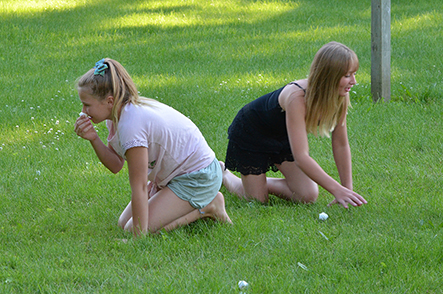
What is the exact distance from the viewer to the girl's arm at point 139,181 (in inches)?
121

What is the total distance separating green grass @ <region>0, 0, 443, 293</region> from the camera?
280 centimetres

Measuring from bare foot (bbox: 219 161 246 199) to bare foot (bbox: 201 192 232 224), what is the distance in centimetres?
58

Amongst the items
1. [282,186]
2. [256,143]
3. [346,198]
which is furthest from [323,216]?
[256,143]

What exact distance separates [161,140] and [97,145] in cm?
45

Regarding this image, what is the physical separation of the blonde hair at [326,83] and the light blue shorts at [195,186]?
31.4 inches

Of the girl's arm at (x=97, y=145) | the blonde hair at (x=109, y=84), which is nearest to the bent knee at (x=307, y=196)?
the girl's arm at (x=97, y=145)

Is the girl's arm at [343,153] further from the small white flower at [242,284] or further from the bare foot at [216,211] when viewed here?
the small white flower at [242,284]

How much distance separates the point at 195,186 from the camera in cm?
336

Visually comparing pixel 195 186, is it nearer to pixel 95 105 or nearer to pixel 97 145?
pixel 97 145

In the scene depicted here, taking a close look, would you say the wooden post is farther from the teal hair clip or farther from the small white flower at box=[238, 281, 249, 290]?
the small white flower at box=[238, 281, 249, 290]

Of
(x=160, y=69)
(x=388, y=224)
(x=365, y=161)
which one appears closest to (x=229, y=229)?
(x=388, y=224)

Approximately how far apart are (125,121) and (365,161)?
2.42 metres

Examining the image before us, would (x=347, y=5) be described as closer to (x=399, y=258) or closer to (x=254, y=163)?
(x=254, y=163)

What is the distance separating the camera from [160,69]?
24.9ft
